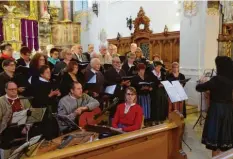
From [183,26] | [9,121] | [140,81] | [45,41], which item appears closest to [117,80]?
[140,81]

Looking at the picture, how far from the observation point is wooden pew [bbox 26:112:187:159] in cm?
212

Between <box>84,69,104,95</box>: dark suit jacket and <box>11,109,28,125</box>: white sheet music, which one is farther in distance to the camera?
<box>84,69,104,95</box>: dark suit jacket

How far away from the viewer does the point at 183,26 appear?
792 cm

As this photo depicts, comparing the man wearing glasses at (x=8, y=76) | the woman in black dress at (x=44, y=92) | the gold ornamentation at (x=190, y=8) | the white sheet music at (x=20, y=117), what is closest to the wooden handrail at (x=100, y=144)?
the white sheet music at (x=20, y=117)

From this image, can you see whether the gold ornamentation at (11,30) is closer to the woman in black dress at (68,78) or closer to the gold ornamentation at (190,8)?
the gold ornamentation at (190,8)

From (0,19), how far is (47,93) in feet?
26.6

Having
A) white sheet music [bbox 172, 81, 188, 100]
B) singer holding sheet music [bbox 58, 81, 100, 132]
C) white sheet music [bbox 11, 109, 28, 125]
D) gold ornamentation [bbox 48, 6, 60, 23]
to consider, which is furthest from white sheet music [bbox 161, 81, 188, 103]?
gold ornamentation [bbox 48, 6, 60, 23]

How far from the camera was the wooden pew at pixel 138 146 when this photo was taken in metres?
2.12

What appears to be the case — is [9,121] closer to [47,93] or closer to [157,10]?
[47,93]

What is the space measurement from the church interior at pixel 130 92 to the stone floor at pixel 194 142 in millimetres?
20

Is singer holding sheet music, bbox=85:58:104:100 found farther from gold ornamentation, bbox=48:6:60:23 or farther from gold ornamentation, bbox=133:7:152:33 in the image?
gold ornamentation, bbox=48:6:60:23

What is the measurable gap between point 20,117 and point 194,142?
3.04m

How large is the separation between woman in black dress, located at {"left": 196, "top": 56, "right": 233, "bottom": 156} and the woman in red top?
2.83ft

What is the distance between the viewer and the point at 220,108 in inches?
149
